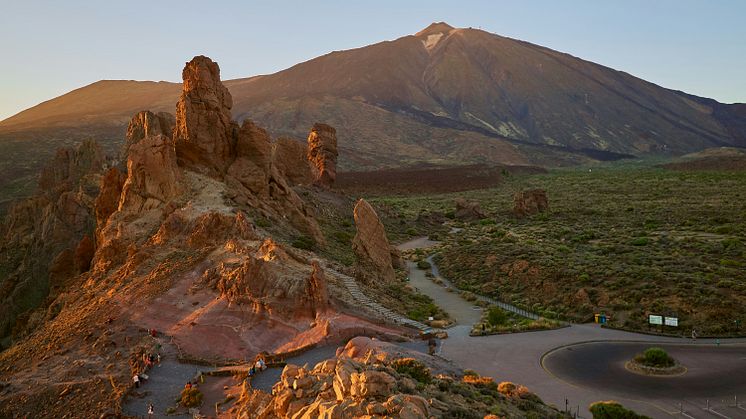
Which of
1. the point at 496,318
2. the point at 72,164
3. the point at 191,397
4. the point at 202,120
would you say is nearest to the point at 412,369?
the point at 191,397

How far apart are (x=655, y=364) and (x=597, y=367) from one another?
219 centimetres

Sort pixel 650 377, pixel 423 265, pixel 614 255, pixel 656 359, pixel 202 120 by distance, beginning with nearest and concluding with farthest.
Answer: pixel 650 377, pixel 656 359, pixel 202 120, pixel 614 255, pixel 423 265

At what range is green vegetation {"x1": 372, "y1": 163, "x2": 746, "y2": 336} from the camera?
32.4 meters

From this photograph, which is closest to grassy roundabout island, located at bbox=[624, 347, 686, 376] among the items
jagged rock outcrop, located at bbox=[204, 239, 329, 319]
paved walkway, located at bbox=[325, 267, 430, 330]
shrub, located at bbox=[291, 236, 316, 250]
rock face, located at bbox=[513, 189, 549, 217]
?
paved walkway, located at bbox=[325, 267, 430, 330]

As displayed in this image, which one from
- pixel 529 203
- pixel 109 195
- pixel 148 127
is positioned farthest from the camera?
pixel 529 203

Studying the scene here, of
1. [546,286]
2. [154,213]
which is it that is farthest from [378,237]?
[154,213]

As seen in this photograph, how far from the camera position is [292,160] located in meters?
67.7

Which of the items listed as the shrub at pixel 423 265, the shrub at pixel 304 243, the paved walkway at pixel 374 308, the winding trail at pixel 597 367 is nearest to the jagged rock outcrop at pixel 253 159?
the shrub at pixel 304 243

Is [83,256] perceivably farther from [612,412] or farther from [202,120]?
[612,412]

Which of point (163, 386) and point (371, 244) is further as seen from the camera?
point (371, 244)

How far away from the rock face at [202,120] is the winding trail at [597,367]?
824 inches

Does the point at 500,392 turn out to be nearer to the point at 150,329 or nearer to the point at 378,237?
the point at 150,329

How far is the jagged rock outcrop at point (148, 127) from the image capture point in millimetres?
46469

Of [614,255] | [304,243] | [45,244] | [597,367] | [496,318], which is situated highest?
[45,244]
